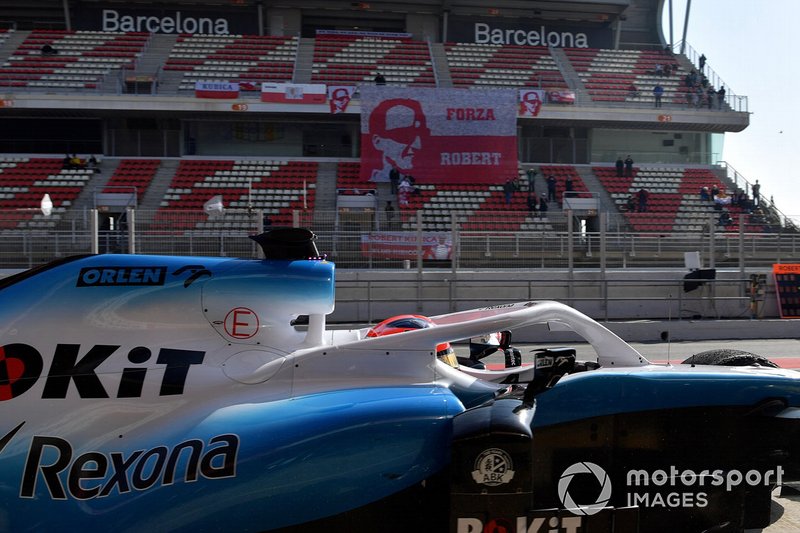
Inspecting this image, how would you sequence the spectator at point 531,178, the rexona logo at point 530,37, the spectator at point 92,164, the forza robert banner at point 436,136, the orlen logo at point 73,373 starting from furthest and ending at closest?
1. the rexona logo at point 530,37
2. the spectator at point 92,164
3. the forza robert banner at point 436,136
4. the spectator at point 531,178
5. the orlen logo at point 73,373

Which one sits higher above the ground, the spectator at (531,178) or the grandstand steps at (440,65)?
the grandstand steps at (440,65)

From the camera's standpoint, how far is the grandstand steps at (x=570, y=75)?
30328 millimetres

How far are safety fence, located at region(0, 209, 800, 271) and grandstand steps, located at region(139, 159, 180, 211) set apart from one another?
10073 millimetres

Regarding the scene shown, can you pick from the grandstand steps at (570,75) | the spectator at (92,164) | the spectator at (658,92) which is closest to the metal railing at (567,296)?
→ the grandstand steps at (570,75)

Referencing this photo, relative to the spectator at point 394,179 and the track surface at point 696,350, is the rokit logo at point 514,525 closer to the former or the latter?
the track surface at point 696,350

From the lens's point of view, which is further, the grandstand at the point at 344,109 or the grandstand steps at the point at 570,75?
the grandstand steps at the point at 570,75

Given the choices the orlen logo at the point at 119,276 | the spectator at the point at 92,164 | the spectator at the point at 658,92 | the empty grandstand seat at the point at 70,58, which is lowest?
the orlen logo at the point at 119,276

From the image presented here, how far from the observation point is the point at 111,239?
12883 mm

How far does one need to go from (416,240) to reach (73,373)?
35.2 feet

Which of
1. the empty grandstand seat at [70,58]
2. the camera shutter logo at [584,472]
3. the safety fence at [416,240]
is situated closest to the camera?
the camera shutter logo at [584,472]

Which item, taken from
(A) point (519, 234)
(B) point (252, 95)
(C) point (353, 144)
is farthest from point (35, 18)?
(A) point (519, 234)

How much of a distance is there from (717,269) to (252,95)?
19044 millimetres

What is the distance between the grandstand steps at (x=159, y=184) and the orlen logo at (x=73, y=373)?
21.2m

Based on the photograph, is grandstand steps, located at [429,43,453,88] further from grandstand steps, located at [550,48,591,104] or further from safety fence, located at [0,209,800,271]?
safety fence, located at [0,209,800,271]
